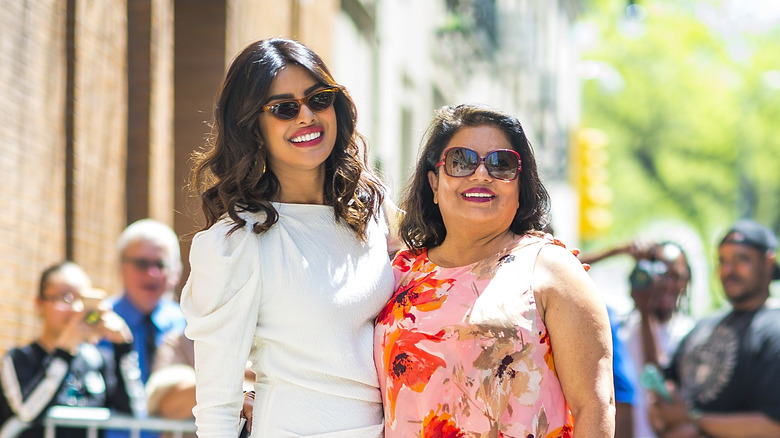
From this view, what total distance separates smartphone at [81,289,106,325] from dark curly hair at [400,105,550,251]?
2.28 metres

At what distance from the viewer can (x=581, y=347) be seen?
10.1 ft

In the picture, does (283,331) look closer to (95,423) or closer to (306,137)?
(306,137)

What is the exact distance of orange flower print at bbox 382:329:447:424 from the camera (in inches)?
128

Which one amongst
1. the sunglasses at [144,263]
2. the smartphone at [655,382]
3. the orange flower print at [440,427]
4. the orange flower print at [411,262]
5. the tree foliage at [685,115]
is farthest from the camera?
the tree foliage at [685,115]

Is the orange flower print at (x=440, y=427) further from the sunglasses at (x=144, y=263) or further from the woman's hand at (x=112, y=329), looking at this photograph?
the sunglasses at (x=144, y=263)

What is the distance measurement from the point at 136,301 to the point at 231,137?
3147mm

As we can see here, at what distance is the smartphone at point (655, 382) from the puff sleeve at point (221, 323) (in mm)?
4044

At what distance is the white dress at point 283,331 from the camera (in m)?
3.24

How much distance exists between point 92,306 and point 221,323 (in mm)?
2425

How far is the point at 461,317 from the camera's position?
324 cm

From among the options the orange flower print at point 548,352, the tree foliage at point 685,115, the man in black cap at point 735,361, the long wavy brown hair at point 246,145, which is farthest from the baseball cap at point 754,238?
the tree foliage at point 685,115

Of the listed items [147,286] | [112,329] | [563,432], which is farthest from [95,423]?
[563,432]

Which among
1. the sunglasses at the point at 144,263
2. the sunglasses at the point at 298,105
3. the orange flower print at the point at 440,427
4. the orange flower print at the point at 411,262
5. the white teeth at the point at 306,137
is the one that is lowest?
the sunglasses at the point at 144,263

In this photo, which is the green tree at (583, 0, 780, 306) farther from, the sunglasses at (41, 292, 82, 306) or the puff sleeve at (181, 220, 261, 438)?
the puff sleeve at (181, 220, 261, 438)
